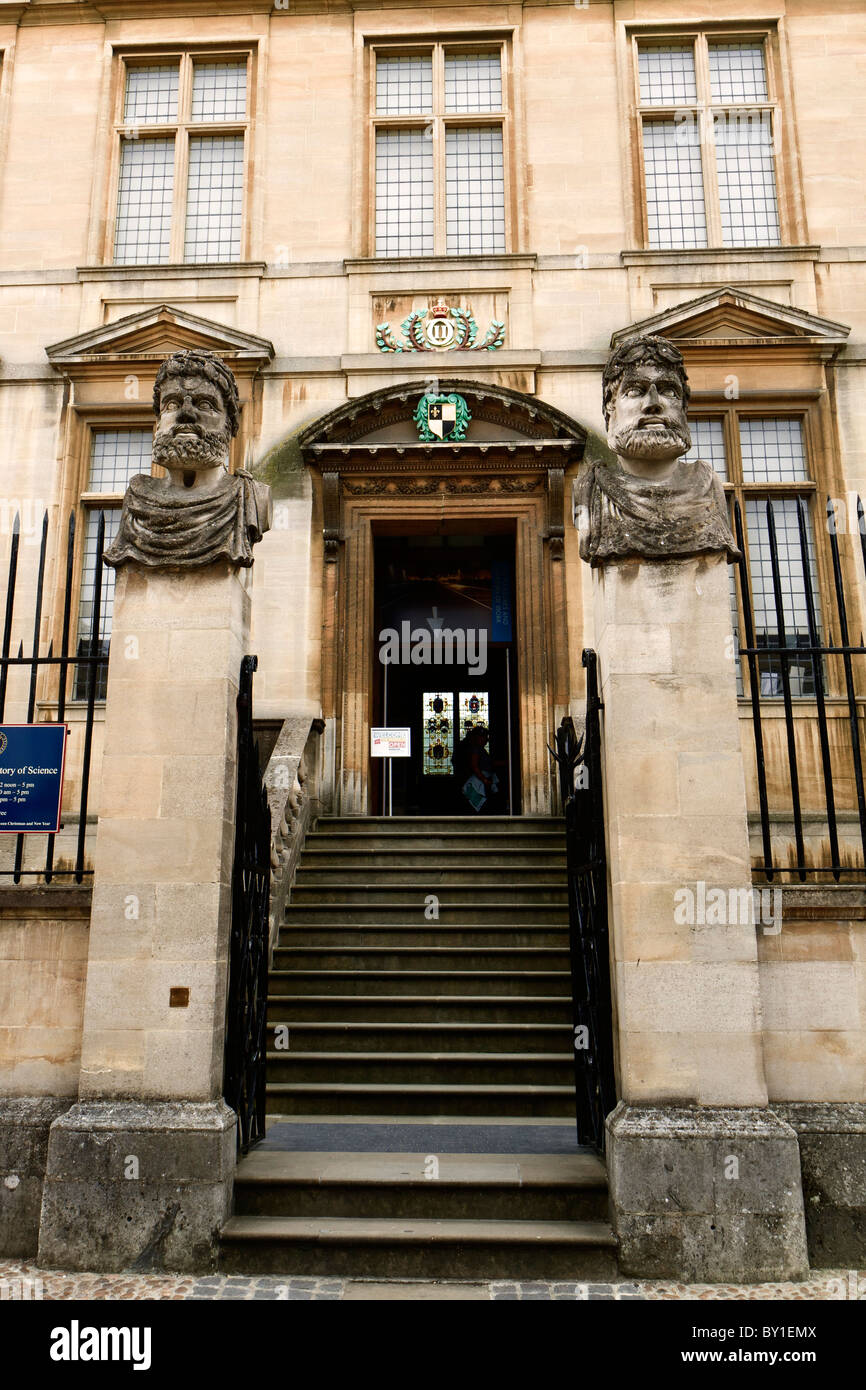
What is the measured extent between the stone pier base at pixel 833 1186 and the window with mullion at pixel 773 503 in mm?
8031

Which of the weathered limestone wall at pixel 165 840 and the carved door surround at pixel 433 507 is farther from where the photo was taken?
the carved door surround at pixel 433 507

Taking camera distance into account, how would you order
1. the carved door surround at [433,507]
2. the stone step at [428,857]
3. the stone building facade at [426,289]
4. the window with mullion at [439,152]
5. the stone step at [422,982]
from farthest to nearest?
the window with mullion at [439,152] < the stone building facade at [426,289] < the carved door surround at [433,507] < the stone step at [428,857] < the stone step at [422,982]

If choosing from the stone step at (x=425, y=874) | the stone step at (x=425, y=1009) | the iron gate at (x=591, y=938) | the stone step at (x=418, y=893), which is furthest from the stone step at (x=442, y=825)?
the iron gate at (x=591, y=938)

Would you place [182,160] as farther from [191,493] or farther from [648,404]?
[648,404]

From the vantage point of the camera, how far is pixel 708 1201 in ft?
15.8

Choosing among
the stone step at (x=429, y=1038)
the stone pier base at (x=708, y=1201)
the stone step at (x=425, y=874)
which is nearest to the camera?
the stone pier base at (x=708, y=1201)

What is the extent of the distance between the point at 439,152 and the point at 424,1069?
1230 centimetres

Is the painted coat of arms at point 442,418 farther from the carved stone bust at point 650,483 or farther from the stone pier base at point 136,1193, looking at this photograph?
the stone pier base at point 136,1193

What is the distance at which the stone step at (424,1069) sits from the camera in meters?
7.39

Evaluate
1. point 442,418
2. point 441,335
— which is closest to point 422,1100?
point 442,418

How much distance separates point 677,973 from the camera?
5.12 meters

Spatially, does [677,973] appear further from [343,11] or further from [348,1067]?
[343,11]

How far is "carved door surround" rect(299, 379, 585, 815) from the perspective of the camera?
495 inches

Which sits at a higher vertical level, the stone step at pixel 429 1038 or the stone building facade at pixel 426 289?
the stone building facade at pixel 426 289
